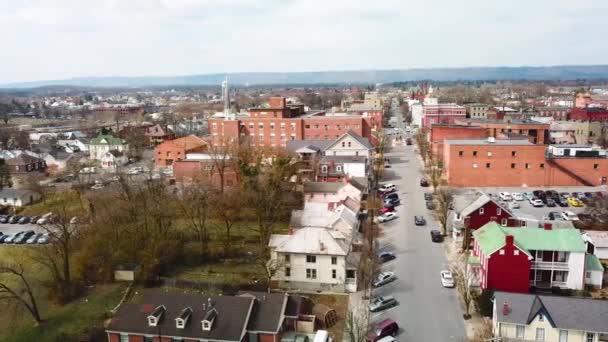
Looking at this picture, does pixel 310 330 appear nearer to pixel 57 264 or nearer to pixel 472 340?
pixel 472 340

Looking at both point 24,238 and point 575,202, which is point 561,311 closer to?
point 575,202

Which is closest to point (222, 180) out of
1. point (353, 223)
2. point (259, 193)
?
point (259, 193)

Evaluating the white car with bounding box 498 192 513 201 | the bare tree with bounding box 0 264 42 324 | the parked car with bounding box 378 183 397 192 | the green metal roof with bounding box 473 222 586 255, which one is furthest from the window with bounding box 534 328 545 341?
the parked car with bounding box 378 183 397 192

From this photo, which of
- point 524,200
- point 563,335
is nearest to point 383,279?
point 563,335

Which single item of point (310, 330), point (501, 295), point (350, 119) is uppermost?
point (350, 119)

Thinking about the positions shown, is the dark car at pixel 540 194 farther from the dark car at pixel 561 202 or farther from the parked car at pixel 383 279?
A: the parked car at pixel 383 279
